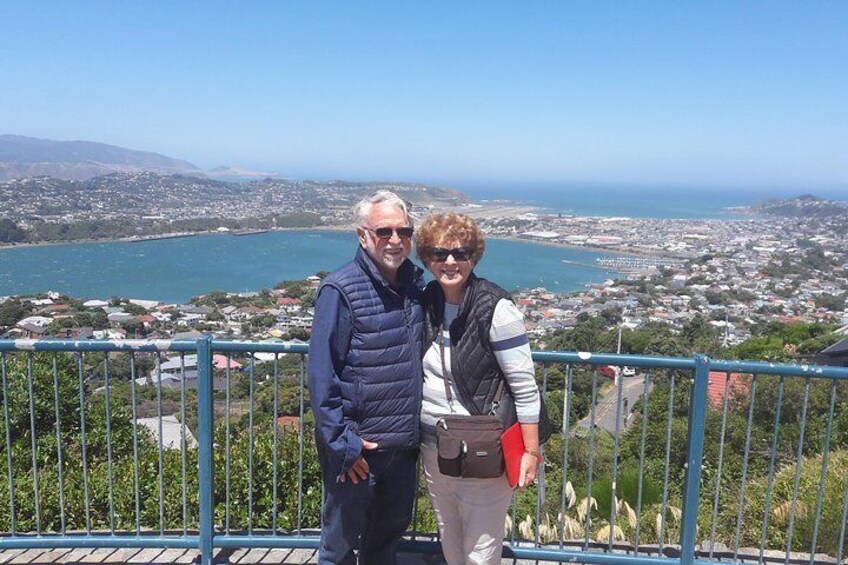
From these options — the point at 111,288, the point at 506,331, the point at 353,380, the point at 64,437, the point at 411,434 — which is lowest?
the point at 111,288

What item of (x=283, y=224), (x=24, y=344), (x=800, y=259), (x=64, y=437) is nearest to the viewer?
(x=24, y=344)

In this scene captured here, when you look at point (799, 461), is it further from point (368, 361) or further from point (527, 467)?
point (368, 361)

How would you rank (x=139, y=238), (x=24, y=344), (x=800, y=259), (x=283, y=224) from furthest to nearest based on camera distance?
(x=283, y=224) < (x=139, y=238) < (x=800, y=259) < (x=24, y=344)

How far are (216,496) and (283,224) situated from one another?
347 feet

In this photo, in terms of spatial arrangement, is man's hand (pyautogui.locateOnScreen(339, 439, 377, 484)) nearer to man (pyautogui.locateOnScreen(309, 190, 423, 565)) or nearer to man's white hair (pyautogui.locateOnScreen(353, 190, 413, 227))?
man (pyautogui.locateOnScreen(309, 190, 423, 565))

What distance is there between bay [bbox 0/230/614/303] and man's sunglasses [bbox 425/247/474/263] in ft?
185

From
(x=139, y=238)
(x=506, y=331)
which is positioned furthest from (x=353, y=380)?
(x=139, y=238)

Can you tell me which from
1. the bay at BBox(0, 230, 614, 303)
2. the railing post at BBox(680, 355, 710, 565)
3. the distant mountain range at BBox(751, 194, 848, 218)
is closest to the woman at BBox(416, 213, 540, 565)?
the railing post at BBox(680, 355, 710, 565)

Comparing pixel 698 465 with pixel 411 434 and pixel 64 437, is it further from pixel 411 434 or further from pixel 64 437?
pixel 64 437

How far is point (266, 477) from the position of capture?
386 cm

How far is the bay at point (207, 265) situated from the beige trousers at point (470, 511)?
5617 cm

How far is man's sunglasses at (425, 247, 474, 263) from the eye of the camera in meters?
2.26

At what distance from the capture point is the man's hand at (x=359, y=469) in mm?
Result: 2293

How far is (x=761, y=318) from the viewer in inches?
1828
